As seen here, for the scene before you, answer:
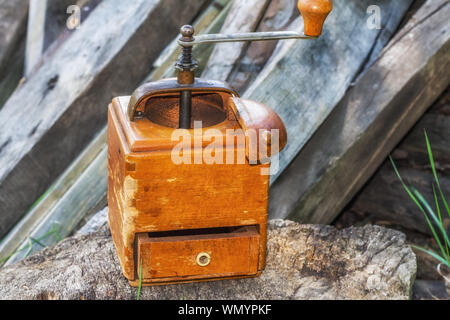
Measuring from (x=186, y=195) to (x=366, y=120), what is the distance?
0.77 meters

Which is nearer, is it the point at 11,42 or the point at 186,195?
the point at 186,195

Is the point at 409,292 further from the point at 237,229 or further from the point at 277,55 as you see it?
the point at 277,55

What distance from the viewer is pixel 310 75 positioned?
6.02ft

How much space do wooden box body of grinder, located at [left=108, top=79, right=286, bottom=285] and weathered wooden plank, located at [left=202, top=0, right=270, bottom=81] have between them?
21.6 inches

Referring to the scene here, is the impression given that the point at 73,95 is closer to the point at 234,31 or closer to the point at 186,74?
the point at 234,31

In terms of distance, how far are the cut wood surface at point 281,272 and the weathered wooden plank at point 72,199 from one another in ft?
1.19

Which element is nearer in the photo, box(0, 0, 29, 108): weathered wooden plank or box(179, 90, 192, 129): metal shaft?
box(179, 90, 192, 129): metal shaft

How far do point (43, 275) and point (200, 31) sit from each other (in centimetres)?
115

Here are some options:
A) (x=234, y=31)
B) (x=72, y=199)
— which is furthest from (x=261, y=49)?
(x=72, y=199)

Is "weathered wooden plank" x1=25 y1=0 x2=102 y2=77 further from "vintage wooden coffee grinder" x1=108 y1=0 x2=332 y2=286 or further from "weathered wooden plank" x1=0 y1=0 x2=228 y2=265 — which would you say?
"vintage wooden coffee grinder" x1=108 y1=0 x2=332 y2=286

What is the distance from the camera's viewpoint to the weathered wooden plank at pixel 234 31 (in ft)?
6.45

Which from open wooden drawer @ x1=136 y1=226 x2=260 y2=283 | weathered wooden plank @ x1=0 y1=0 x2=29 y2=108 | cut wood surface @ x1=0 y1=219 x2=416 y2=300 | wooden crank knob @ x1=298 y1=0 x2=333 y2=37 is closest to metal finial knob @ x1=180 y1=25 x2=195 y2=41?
wooden crank knob @ x1=298 y1=0 x2=333 y2=37

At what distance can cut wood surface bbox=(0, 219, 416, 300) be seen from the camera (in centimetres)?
137

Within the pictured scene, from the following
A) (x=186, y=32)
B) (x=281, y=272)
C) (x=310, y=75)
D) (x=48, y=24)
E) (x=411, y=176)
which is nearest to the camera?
(x=186, y=32)
